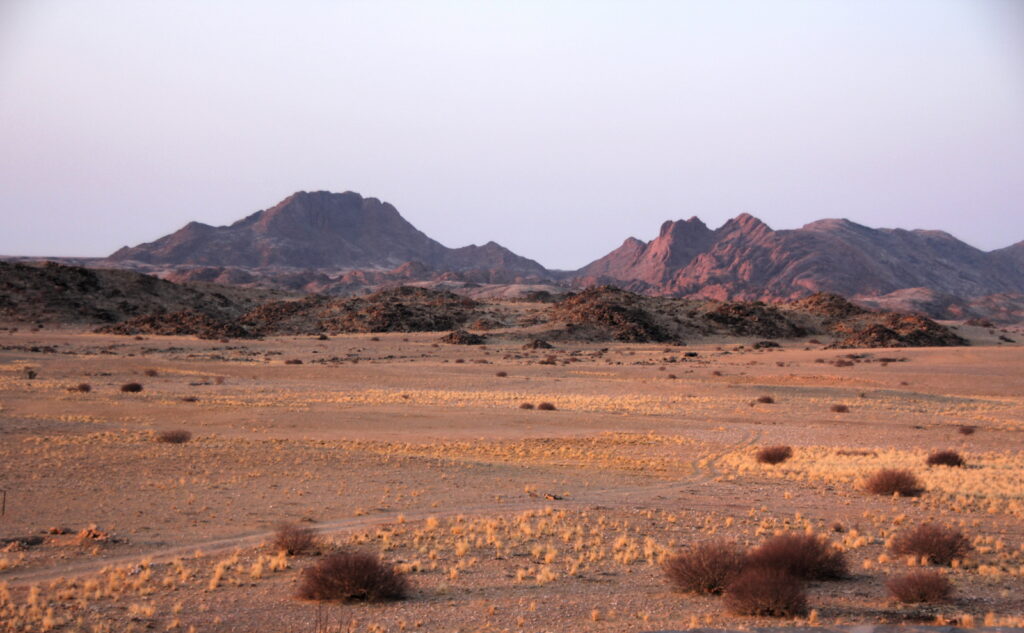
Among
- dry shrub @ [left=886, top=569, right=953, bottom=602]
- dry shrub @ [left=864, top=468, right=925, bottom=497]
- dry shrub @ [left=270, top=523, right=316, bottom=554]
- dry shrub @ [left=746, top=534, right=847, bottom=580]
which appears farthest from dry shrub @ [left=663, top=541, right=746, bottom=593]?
dry shrub @ [left=864, top=468, right=925, bottom=497]

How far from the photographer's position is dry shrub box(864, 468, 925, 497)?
17.5 metres

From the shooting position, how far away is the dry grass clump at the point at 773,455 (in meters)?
22.2

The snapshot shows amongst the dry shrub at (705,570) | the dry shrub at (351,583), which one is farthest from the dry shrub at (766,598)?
the dry shrub at (351,583)

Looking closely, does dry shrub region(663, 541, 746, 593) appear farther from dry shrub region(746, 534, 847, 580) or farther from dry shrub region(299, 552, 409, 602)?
dry shrub region(299, 552, 409, 602)

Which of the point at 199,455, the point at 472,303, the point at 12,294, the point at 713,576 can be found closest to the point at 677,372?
the point at 199,455

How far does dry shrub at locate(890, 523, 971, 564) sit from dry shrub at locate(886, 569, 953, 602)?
2151 millimetres

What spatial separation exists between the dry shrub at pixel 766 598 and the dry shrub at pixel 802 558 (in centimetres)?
114

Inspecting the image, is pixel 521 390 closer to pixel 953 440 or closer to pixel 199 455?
pixel 953 440

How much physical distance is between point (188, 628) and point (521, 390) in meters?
36.5

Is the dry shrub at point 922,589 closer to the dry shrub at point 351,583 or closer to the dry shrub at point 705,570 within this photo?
the dry shrub at point 705,570

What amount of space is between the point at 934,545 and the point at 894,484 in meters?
5.85

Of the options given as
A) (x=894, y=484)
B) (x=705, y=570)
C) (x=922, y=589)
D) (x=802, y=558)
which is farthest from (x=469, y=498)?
(x=894, y=484)

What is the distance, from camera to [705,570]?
10.3 metres

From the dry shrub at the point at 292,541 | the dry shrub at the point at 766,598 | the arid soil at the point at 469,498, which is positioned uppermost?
the dry shrub at the point at 766,598
